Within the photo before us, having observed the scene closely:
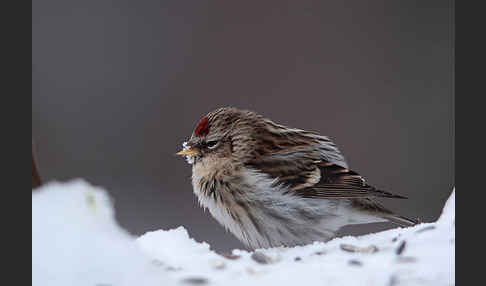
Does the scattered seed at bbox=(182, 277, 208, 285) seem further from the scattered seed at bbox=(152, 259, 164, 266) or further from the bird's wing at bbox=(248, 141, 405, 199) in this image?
the bird's wing at bbox=(248, 141, 405, 199)

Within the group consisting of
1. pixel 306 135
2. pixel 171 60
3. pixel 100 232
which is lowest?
pixel 100 232

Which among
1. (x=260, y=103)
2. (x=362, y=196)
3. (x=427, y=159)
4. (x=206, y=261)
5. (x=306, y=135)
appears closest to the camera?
(x=206, y=261)

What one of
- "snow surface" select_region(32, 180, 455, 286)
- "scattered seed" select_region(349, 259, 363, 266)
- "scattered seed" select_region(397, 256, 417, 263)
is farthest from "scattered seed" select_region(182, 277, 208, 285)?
"scattered seed" select_region(397, 256, 417, 263)

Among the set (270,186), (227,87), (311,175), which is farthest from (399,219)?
(227,87)

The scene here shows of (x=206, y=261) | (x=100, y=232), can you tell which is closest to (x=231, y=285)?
(x=206, y=261)

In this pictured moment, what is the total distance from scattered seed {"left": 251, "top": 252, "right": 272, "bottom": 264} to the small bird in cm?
47

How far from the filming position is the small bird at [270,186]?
7.30 ft

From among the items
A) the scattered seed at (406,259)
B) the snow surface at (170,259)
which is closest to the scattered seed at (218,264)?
the snow surface at (170,259)

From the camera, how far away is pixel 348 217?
2338mm

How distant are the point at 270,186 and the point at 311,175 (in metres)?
0.18

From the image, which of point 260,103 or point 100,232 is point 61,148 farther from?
point 100,232

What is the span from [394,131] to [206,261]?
2.30 metres

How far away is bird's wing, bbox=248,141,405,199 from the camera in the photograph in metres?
2.27

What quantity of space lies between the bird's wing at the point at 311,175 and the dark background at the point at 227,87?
981mm
